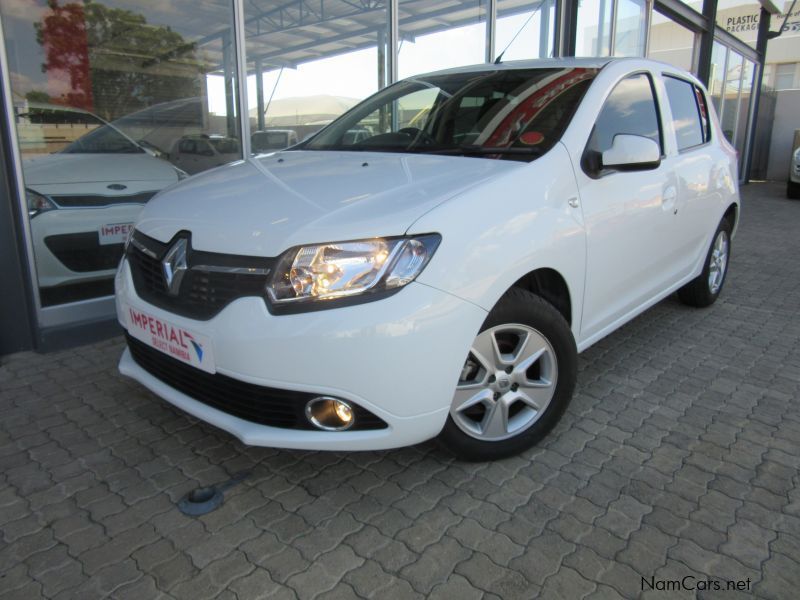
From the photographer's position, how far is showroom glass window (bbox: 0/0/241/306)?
396 cm

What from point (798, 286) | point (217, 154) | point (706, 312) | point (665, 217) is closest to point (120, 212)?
point (217, 154)

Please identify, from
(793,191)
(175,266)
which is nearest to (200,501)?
(175,266)

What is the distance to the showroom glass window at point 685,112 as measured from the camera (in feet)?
12.3

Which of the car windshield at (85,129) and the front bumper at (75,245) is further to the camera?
the car windshield at (85,129)

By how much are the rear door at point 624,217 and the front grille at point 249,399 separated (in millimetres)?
1325

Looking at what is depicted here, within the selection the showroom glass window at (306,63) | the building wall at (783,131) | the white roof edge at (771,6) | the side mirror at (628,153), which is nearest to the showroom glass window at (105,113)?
the showroom glass window at (306,63)

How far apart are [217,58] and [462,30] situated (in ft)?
11.1

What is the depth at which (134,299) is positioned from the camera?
2.50m

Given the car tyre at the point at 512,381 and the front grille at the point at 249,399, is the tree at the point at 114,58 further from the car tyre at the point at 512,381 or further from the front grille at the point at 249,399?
the car tyre at the point at 512,381

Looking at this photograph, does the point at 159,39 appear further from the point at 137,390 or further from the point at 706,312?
the point at 706,312

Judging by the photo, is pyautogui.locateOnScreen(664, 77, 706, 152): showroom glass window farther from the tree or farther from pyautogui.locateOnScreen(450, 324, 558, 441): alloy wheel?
the tree

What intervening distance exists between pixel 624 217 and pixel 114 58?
12.7 ft

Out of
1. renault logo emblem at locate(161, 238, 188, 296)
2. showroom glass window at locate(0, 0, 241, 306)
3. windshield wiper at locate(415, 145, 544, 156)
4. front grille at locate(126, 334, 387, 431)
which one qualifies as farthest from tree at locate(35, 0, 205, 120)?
front grille at locate(126, 334, 387, 431)

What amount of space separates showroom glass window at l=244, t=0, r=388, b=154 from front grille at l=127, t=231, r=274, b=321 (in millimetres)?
3063
